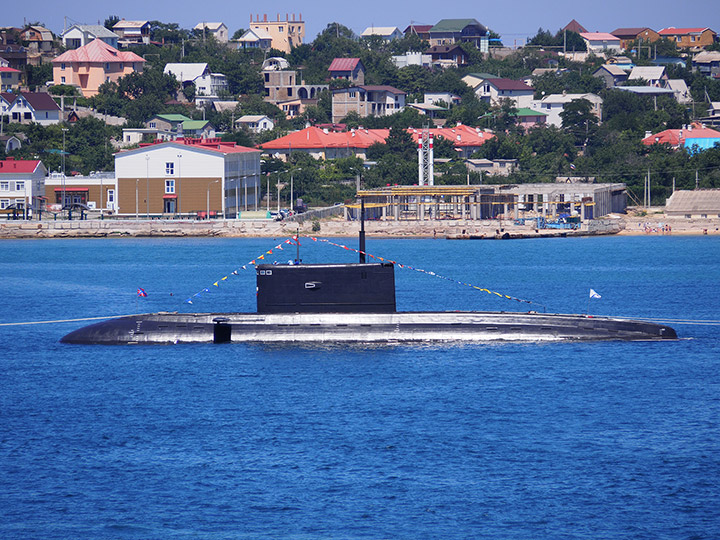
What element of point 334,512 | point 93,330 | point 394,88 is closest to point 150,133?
point 394,88

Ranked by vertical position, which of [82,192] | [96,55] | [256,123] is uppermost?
[96,55]

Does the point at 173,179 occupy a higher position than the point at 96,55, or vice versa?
the point at 96,55

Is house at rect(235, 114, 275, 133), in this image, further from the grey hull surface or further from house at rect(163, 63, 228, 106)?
the grey hull surface

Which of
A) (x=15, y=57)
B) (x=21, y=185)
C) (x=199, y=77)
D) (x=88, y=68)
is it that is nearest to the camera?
(x=21, y=185)

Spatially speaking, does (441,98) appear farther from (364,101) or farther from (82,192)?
(82,192)

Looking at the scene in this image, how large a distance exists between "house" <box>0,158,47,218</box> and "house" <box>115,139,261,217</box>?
9.37 meters

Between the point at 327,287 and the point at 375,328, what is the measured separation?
2.61 metres

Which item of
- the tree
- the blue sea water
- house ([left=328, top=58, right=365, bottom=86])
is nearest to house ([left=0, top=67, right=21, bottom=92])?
house ([left=328, top=58, right=365, bottom=86])

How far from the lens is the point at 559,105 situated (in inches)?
6772

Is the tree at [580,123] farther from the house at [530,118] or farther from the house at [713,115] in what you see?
the house at [713,115]

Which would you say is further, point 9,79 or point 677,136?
point 9,79

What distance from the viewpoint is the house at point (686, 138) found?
463ft

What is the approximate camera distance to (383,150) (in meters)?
138

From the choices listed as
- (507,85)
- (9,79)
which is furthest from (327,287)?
(507,85)
